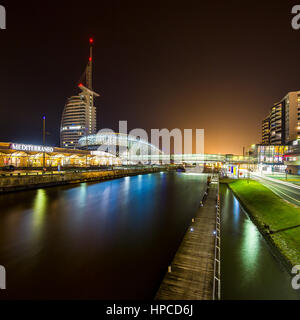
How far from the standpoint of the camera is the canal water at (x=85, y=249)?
25.3ft

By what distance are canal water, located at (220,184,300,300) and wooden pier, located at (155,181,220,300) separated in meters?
1.27

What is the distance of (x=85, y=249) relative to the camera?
1119 centimetres

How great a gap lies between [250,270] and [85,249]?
9952 millimetres

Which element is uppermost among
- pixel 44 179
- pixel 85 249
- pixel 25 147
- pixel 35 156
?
pixel 25 147

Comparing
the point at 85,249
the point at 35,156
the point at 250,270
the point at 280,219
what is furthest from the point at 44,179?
the point at 280,219

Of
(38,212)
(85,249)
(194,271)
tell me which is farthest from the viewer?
(38,212)

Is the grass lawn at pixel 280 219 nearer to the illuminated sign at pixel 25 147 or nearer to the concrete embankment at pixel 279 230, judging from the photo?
the concrete embankment at pixel 279 230

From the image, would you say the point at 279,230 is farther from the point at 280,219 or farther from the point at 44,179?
the point at 44,179

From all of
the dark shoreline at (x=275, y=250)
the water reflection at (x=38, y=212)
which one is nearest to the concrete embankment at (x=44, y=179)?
the water reflection at (x=38, y=212)

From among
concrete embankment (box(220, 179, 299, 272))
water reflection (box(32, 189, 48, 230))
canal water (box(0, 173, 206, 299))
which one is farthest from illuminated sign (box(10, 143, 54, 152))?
concrete embankment (box(220, 179, 299, 272))

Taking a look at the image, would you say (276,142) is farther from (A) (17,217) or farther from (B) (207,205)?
(A) (17,217)

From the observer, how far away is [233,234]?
1395 cm

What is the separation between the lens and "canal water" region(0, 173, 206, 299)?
773cm

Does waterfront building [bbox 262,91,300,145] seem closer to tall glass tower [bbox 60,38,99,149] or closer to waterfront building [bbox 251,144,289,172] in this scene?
waterfront building [bbox 251,144,289,172]
